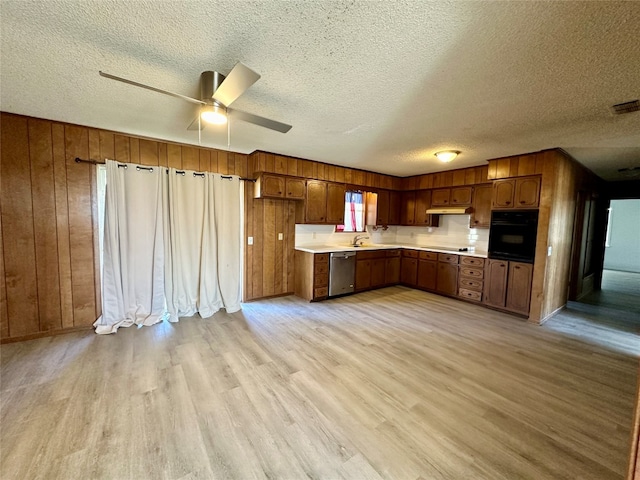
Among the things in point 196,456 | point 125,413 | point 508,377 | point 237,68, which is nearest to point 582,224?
point 508,377

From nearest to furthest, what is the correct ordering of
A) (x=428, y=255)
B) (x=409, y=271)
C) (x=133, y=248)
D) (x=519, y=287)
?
(x=133, y=248)
(x=519, y=287)
(x=428, y=255)
(x=409, y=271)

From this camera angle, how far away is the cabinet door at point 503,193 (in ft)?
14.0

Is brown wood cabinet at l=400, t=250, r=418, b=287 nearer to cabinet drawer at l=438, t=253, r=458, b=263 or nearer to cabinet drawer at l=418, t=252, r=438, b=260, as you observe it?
cabinet drawer at l=418, t=252, r=438, b=260

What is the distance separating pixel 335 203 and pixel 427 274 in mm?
2481

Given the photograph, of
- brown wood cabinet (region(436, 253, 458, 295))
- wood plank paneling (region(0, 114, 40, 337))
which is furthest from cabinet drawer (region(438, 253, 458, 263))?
wood plank paneling (region(0, 114, 40, 337))

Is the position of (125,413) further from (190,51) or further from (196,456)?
(190,51)

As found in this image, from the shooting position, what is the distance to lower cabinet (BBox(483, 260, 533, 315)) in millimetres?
4102

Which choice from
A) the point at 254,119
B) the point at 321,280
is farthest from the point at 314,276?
the point at 254,119

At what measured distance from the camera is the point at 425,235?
6.33 metres

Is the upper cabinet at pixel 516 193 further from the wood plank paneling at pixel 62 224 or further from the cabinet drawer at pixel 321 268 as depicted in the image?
Answer: the wood plank paneling at pixel 62 224

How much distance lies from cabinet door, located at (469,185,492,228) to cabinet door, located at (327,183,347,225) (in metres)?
2.55

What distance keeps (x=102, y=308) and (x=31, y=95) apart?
2456 mm

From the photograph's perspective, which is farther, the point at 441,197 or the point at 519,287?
the point at 441,197

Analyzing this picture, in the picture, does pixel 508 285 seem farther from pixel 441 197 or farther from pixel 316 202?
pixel 316 202
